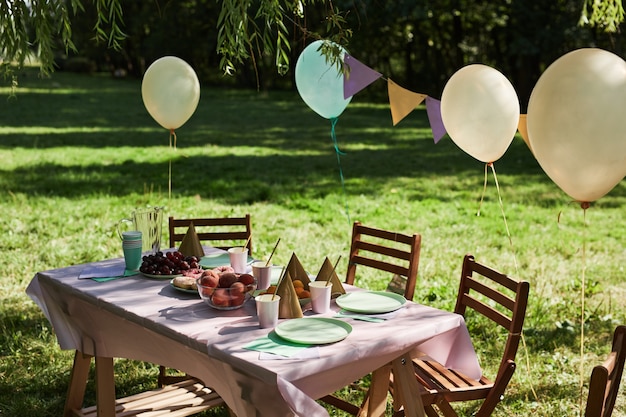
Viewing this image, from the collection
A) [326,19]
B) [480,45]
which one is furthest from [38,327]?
[480,45]

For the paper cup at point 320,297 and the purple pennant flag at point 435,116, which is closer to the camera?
the paper cup at point 320,297

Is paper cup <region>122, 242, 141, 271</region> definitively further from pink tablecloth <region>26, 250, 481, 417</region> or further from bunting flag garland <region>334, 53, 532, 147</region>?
bunting flag garland <region>334, 53, 532, 147</region>

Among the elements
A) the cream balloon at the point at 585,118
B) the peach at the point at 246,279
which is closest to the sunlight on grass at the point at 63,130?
the peach at the point at 246,279

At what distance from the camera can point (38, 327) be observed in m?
4.66

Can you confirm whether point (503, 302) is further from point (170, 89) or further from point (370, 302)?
point (170, 89)

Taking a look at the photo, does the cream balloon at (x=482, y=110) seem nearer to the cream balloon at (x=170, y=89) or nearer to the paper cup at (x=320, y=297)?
the paper cup at (x=320, y=297)

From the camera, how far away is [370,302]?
9.46 ft

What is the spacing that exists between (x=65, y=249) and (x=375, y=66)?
22.4 meters

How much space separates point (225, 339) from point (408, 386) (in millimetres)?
719

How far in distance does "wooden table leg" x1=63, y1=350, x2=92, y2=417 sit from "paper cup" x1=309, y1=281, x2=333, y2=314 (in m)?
1.21

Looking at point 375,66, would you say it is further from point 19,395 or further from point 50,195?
point 19,395

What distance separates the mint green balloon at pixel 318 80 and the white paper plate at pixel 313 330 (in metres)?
1.82

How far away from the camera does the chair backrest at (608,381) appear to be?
1855 mm

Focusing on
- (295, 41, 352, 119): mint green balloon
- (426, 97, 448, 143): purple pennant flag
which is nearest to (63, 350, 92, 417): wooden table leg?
(295, 41, 352, 119): mint green balloon
